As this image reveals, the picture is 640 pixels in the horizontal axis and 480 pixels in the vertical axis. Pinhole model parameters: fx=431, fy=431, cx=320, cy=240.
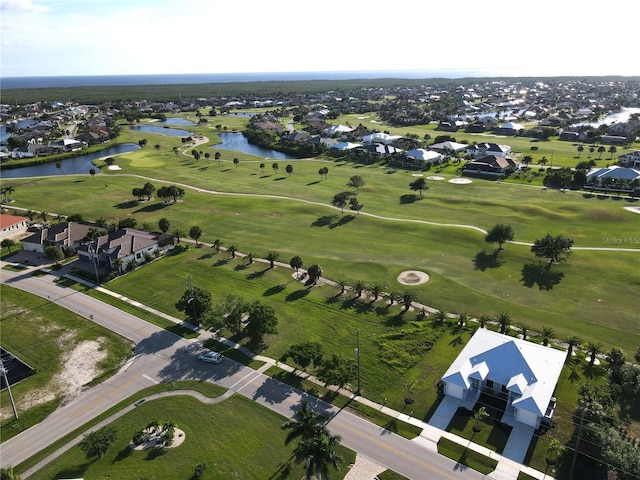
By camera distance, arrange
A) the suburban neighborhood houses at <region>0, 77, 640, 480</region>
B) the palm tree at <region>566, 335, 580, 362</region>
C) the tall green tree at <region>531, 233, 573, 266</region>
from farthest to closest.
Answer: the tall green tree at <region>531, 233, 573, 266</region> < the palm tree at <region>566, 335, 580, 362</region> < the suburban neighborhood houses at <region>0, 77, 640, 480</region>

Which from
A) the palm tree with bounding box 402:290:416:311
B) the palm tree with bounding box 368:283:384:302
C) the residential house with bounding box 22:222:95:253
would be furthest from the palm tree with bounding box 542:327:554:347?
the residential house with bounding box 22:222:95:253

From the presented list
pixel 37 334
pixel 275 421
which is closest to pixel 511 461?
pixel 275 421

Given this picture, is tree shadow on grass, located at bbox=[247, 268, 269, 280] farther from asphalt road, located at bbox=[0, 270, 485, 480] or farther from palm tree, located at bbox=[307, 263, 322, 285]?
asphalt road, located at bbox=[0, 270, 485, 480]

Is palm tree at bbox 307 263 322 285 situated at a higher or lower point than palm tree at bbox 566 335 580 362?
higher

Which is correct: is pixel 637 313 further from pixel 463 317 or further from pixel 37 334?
pixel 37 334

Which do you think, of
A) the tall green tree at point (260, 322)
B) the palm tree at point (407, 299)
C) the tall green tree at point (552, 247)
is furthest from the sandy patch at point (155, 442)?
the tall green tree at point (552, 247)

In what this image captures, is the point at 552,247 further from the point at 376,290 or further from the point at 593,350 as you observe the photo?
the point at 376,290
